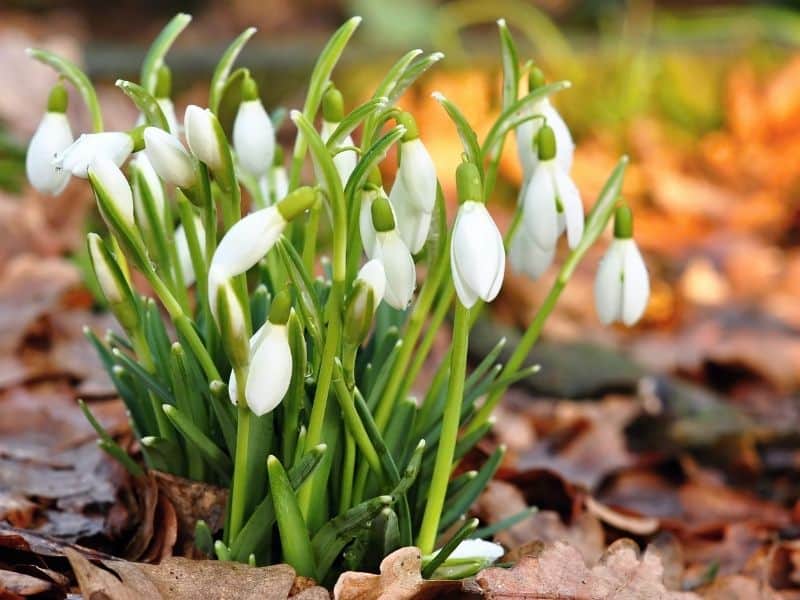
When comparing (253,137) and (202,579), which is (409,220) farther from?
(202,579)

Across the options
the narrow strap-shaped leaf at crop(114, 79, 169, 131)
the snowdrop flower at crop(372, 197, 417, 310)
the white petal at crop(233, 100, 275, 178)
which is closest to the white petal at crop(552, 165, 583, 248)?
the snowdrop flower at crop(372, 197, 417, 310)

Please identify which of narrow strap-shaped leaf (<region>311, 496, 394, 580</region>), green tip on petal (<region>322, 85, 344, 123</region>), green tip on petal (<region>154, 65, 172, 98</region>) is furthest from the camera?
green tip on petal (<region>154, 65, 172, 98</region>)

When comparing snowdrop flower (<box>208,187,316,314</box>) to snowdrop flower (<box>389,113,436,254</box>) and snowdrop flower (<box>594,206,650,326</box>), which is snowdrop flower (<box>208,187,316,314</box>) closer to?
snowdrop flower (<box>389,113,436,254</box>)

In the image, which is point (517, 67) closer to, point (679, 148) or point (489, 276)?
point (489, 276)

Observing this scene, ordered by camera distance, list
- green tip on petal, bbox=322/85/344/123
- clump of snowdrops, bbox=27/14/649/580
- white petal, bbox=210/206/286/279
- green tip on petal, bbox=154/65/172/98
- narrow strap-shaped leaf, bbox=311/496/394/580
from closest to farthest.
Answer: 1. white petal, bbox=210/206/286/279
2. clump of snowdrops, bbox=27/14/649/580
3. narrow strap-shaped leaf, bbox=311/496/394/580
4. green tip on petal, bbox=322/85/344/123
5. green tip on petal, bbox=154/65/172/98

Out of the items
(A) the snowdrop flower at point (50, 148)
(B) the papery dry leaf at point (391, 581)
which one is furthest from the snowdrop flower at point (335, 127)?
(B) the papery dry leaf at point (391, 581)

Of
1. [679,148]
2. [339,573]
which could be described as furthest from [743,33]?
[339,573]
